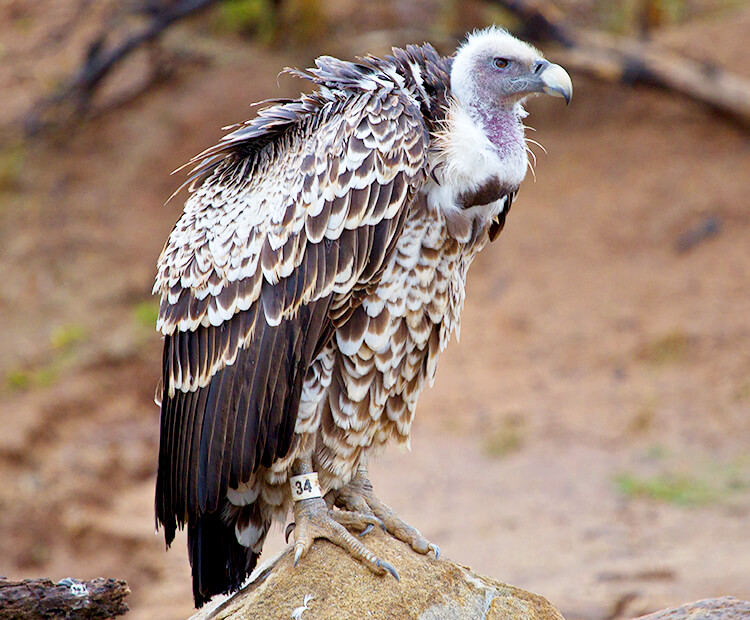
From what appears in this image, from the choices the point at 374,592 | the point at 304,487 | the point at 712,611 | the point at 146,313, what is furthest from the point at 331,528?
the point at 146,313

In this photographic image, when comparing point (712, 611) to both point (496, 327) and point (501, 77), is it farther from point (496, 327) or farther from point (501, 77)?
point (496, 327)

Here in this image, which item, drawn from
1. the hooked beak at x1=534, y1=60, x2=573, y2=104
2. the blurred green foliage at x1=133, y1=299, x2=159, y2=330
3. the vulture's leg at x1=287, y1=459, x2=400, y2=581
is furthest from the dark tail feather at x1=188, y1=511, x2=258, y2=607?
the blurred green foliage at x1=133, y1=299, x2=159, y2=330

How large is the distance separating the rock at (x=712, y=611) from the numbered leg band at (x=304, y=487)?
1650 mm

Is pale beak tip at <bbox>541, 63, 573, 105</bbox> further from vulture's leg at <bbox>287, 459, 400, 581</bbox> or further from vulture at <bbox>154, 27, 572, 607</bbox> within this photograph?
vulture's leg at <bbox>287, 459, 400, 581</bbox>

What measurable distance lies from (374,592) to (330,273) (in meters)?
1.30

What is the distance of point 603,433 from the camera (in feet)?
31.3

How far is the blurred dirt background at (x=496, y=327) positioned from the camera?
846 cm

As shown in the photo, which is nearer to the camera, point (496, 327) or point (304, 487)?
point (304, 487)

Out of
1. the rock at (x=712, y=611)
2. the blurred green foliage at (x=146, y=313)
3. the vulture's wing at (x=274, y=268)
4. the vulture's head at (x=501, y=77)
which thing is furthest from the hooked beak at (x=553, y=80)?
the blurred green foliage at (x=146, y=313)

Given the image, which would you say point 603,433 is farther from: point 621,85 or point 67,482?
point 67,482

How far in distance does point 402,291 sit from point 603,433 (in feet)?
19.5

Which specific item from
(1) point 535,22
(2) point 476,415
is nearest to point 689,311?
(2) point 476,415

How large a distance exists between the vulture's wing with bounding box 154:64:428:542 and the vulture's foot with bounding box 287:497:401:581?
312 millimetres

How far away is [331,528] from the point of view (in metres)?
4.16
